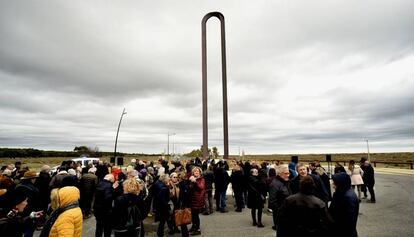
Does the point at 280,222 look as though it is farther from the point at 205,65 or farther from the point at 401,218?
the point at 205,65

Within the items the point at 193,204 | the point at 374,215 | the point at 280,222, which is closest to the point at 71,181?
the point at 193,204

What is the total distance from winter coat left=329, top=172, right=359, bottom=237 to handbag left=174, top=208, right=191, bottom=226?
3.46m

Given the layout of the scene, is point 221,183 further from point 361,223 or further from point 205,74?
point 205,74

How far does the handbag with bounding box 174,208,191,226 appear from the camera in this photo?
6221 mm

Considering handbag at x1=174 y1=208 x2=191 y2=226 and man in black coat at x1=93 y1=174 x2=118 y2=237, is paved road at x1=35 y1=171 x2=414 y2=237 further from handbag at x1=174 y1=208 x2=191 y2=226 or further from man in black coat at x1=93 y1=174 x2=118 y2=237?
man in black coat at x1=93 y1=174 x2=118 y2=237

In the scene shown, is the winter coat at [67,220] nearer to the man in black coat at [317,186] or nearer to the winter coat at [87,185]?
the man in black coat at [317,186]

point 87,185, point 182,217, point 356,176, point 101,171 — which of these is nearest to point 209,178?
point 182,217

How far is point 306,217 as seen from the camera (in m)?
3.62

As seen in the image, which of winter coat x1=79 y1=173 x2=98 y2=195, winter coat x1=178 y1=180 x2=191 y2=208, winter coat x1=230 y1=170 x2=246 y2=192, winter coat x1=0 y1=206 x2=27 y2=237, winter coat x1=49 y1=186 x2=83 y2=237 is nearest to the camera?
winter coat x1=0 y1=206 x2=27 y2=237

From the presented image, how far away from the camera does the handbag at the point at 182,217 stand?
20.4 ft

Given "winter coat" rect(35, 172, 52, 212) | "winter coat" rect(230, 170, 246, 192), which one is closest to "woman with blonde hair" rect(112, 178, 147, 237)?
"winter coat" rect(35, 172, 52, 212)

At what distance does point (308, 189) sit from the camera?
12.1ft

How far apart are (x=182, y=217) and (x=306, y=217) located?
3.52 metres

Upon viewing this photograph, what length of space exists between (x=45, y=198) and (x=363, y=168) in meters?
12.3
